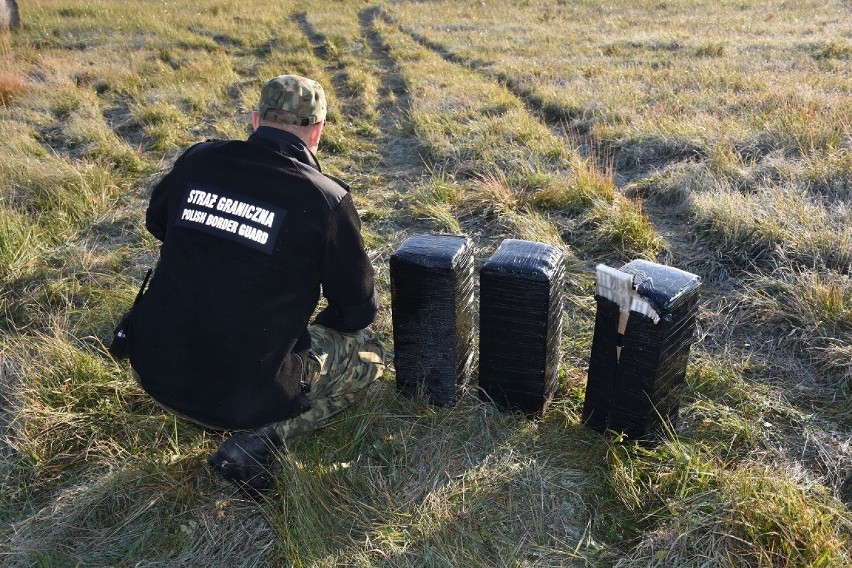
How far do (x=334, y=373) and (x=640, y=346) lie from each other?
1.24 meters

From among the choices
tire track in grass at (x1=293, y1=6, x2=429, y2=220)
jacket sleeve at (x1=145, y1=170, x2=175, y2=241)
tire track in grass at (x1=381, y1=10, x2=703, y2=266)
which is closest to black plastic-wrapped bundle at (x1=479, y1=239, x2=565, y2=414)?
jacket sleeve at (x1=145, y1=170, x2=175, y2=241)

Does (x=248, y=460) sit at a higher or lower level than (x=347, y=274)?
lower

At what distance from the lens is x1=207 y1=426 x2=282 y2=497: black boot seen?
243cm

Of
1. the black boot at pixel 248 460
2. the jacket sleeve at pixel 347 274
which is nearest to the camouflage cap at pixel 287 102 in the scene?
the jacket sleeve at pixel 347 274

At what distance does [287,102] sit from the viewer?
2.42m

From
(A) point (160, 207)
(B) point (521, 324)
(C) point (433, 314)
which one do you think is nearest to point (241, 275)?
(A) point (160, 207)

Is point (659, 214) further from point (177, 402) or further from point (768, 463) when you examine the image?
point (177, 402)

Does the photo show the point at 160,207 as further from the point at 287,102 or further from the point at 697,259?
the point at 697,259

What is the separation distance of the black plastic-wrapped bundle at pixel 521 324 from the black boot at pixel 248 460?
38.2 inches

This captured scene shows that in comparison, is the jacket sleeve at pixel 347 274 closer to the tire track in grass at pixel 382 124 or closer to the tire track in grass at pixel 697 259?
the tire track in grass at pixel 697 259

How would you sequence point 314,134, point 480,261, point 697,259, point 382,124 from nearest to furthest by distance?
point 314,134 → point 697,259 → point 480,261 → point 382,124

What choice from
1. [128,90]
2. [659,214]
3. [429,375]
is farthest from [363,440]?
[128,90]

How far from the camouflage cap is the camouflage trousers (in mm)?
904

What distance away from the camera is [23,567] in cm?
223
